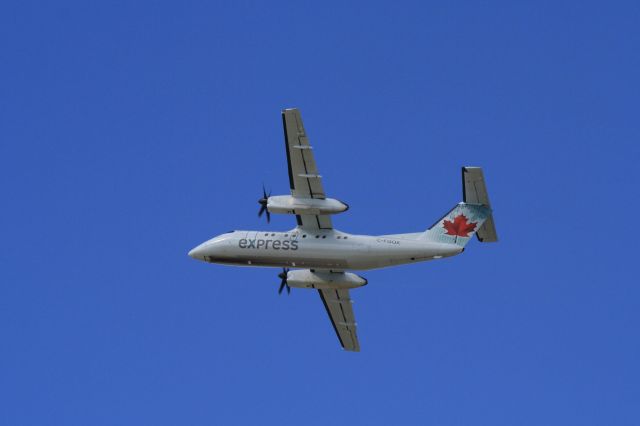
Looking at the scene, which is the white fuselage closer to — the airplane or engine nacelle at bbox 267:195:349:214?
the airplane

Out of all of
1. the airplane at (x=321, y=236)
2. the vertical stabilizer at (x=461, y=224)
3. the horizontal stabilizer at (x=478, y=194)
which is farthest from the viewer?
the vertical stabilizer at (x=461, y=224)

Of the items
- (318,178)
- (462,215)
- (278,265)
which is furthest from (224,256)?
(462,215)

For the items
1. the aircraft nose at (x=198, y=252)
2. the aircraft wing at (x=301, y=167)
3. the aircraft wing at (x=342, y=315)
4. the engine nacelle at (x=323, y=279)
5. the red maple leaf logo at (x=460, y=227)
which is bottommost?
the aircraft wing at (x=342, y=315)

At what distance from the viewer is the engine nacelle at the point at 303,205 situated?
2320 inches

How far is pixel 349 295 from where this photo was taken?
65625 millimetres

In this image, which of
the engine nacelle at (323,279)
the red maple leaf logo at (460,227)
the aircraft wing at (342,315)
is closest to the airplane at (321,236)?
the red maple leaf logo at (460,227)

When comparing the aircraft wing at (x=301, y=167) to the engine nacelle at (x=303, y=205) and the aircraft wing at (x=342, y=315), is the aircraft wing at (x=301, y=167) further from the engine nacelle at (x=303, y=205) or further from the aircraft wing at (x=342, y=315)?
the aircraft wing at (x=342, y=315)

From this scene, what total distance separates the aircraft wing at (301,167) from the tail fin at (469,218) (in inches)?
214

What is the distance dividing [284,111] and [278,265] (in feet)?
26.6

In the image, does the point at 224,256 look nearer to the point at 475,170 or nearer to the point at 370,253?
the point at 370,253

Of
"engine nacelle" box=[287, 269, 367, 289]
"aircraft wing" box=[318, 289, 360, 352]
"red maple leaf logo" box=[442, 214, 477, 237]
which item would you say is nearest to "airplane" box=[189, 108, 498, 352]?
"red maple leaf logo" box=[442, 214, 477, 237]

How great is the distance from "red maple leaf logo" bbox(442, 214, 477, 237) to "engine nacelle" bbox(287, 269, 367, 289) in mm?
6214

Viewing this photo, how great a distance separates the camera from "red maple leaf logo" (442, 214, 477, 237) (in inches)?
2335

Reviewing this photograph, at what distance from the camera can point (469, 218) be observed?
59.3m
